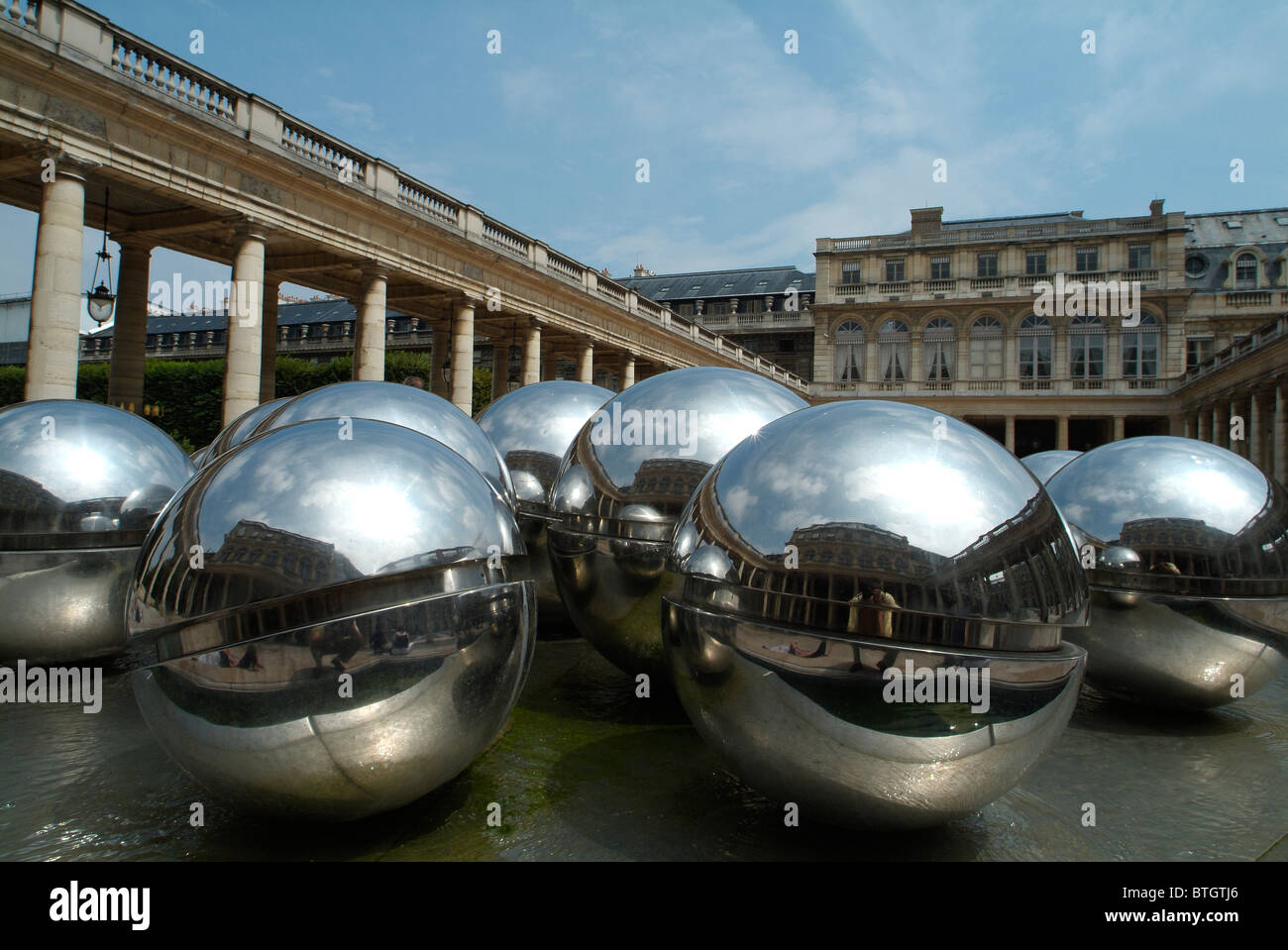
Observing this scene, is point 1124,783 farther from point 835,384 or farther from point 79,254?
point 835,384

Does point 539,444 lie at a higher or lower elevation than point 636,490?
higher

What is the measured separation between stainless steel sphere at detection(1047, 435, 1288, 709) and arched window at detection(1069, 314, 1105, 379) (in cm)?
6039

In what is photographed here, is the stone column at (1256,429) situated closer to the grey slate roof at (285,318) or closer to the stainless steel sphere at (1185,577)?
the stainless steel sphere at (1185,577)

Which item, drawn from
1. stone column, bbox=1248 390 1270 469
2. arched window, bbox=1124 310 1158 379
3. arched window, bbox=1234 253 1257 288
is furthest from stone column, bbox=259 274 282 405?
arched window, bbox=1234 253 1257 288

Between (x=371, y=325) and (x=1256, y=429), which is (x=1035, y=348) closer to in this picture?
(x=1256, y=429)

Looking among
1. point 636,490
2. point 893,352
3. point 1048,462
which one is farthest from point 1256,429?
point 636,490

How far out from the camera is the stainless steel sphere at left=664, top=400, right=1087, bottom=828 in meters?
2.94

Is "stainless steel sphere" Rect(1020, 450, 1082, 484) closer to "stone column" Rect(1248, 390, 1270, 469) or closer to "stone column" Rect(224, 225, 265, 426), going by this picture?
"stone column" Rect(224, 225, 265, 426)

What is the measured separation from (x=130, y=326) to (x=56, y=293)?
5.70 m

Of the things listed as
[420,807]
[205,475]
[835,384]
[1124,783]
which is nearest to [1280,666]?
[1124,783]

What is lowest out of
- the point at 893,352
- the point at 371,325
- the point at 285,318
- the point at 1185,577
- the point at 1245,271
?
the point at 1185,577

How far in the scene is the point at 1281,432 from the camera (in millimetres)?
37156

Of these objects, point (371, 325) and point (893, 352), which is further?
point (893, 352)

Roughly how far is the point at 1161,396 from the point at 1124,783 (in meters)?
62.0
